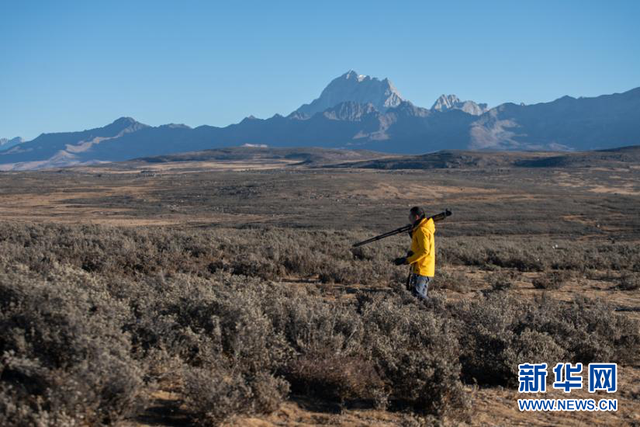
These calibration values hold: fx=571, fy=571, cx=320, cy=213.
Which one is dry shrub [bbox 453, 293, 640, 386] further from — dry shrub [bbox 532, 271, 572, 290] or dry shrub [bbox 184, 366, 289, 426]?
dry shrub [bbox 532, 271, 572, 290]

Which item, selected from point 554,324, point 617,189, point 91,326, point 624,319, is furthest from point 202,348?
point 617,189

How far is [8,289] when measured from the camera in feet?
16.6

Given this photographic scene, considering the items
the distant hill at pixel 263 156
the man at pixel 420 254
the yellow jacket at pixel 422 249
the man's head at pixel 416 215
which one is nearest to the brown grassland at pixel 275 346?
the man at pixel 420 254

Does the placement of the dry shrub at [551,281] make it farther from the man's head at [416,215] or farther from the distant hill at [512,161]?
the distant hill at [512,161]

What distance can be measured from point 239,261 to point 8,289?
25.0ft

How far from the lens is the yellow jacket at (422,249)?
8.39 metres

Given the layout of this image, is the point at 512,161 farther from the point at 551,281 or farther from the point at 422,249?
the point at 422,249

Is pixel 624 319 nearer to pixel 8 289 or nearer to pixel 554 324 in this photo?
pixel 554 324

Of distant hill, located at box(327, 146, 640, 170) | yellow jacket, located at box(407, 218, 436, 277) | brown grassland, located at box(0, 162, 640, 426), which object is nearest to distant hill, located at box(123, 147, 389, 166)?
distant hill, located at box(327, 146, 640, 170)

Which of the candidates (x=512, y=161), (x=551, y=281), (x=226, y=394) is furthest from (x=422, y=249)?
(x=512, y=161)

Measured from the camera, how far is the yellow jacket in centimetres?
839

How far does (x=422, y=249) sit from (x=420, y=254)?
0.08 metres

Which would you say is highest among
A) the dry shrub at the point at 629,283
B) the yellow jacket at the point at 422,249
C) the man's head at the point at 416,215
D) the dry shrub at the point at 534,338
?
the man's head at the point at 416,215

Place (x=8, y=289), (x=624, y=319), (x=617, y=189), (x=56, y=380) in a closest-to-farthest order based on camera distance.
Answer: (x=56, y=380)
(x=8, y=289)
(x=624, y=319)
(x=617, y=189)
